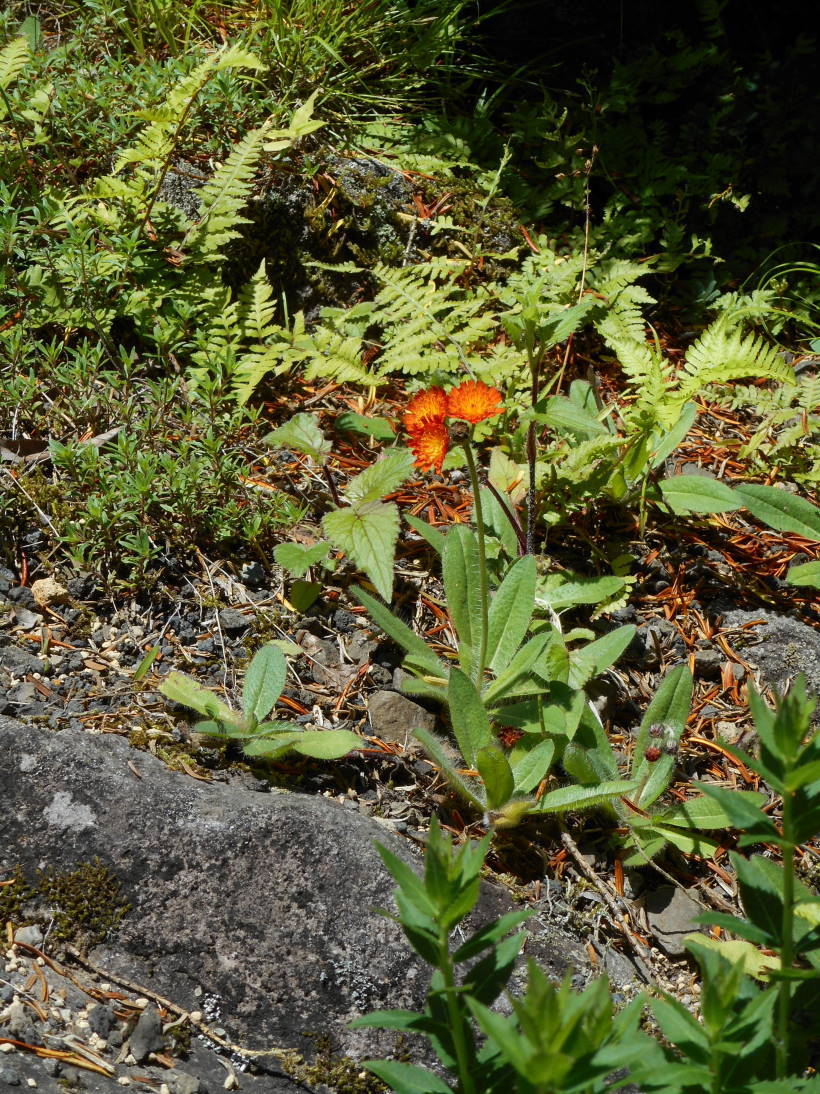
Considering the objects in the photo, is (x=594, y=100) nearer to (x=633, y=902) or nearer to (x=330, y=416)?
(x=330, y=416)

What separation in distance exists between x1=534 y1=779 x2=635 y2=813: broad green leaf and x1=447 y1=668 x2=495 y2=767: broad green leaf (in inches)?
8.5

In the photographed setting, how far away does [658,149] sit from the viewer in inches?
170

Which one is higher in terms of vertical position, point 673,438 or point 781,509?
point 673,438

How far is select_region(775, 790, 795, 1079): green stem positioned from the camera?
160 cm

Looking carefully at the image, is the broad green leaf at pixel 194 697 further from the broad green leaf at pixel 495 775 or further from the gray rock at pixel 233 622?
the broad green leaf at pixel 495 775

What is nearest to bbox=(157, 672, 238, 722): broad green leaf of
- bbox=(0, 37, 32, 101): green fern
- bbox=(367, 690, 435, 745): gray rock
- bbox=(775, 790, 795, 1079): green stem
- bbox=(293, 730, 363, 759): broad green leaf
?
bbox=(293, 730, 363, 759): broad green leaf

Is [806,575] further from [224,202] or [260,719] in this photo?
[224,202]

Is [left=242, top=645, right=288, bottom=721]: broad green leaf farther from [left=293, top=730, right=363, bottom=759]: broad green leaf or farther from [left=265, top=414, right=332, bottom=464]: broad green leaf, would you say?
[left=265, top=414, right=332, bottom=464]: broad green leaf

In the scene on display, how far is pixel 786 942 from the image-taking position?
1658 mm

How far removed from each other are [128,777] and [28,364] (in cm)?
164

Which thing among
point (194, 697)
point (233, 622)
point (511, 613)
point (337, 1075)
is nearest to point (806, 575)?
point (511, 613)

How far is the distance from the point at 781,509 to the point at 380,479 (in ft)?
4.22

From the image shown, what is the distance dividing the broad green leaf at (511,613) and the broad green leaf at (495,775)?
1.08 feet

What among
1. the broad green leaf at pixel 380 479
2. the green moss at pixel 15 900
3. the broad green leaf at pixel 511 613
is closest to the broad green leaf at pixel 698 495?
the broad green leaf at pixel 511 613
